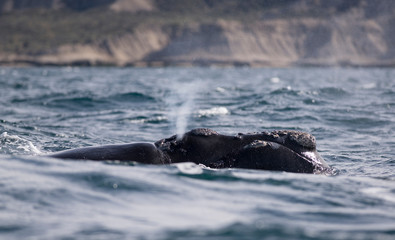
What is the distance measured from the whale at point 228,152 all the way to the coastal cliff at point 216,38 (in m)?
116

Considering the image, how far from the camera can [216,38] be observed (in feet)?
447

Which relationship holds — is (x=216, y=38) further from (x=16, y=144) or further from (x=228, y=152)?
(x=228, y=152)

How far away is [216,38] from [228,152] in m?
130

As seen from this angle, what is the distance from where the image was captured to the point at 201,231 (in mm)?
4910

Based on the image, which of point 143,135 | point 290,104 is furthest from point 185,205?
point 290,104

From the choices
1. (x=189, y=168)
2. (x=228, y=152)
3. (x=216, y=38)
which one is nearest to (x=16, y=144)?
(x=189, y=168)

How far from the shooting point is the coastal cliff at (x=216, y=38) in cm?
12731

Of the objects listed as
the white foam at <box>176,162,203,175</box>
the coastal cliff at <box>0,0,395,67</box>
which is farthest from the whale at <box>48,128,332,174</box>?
the coastal cliff at <box>0,0,395,67</box>

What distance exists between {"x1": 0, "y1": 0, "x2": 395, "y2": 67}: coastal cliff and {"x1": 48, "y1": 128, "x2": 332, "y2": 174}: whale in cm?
11562

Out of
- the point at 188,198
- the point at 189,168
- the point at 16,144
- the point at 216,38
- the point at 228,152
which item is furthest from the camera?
the point at 216,38

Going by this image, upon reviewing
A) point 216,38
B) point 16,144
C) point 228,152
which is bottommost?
point 16,144

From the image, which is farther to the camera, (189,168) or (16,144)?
(16,144)

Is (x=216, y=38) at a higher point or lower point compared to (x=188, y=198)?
higher

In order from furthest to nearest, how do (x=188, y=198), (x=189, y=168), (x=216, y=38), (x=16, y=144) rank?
(x=216, y=38), (x=16, y=144), (x=189, y=168), (x=188, y=198)
